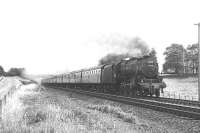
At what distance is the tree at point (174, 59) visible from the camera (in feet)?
204

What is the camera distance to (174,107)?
12672 mm

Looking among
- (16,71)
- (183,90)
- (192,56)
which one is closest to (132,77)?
(183,90)

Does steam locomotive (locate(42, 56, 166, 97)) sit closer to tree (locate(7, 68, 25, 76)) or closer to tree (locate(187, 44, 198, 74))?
tree (locate(187, 44, 198, 74))

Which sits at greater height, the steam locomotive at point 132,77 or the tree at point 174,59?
the tree at point 174,59

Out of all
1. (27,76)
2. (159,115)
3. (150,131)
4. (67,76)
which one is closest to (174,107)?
(159,115)

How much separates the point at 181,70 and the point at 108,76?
43.0m

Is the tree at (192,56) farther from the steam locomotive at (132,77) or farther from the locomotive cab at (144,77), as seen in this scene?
the locomotive cab at (144,77)

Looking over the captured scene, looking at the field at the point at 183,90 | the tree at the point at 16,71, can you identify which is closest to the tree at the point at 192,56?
the field at the point at 183,90

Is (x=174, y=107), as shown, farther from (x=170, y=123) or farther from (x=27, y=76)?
(x=27, y=76)

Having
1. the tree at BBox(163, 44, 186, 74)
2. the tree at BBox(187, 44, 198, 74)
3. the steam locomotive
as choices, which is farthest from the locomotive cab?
the tree at BBox(187, 44, 198, 74)

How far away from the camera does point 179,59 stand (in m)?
63.7

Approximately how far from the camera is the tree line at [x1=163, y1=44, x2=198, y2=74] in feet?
204

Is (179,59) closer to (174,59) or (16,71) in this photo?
(174,59)

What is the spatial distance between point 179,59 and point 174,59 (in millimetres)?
1448
